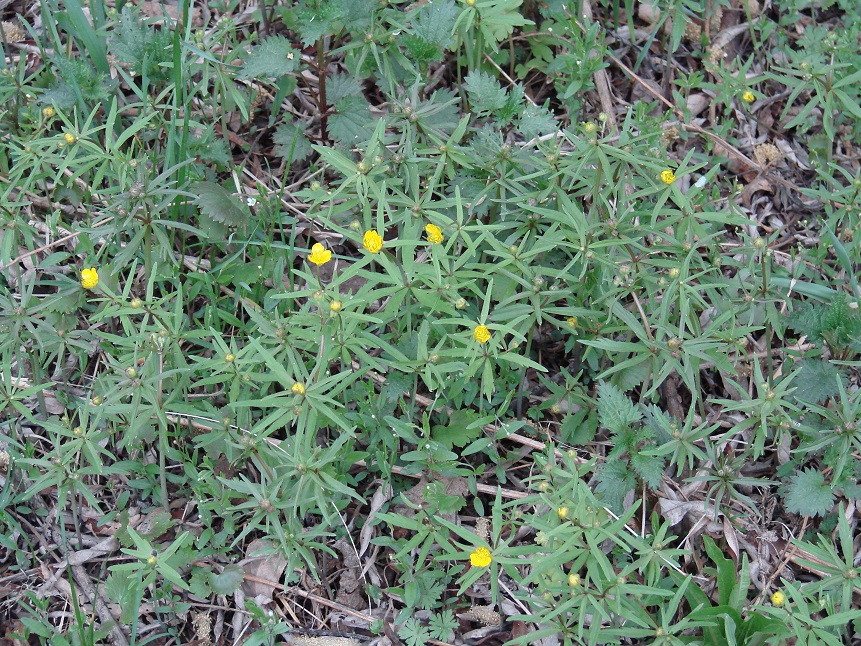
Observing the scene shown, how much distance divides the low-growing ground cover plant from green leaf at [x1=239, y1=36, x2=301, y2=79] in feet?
0.04

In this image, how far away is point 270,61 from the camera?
349 centimetres

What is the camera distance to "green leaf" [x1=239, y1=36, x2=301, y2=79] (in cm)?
347

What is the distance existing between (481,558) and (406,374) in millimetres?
A: 807

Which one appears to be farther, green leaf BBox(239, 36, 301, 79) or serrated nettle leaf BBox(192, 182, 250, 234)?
green leaf BBox(239, 36, 301, 79)

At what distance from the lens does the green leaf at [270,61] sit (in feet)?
11.4

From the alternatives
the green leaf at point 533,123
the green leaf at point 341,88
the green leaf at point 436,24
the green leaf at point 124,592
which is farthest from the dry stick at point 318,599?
the green leaf at point 436,24

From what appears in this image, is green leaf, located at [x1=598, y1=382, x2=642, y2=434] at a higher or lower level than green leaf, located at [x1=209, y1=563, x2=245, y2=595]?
higher

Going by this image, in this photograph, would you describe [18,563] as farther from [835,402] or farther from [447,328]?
[835,402]

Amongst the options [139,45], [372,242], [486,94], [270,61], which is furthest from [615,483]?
[139,45]

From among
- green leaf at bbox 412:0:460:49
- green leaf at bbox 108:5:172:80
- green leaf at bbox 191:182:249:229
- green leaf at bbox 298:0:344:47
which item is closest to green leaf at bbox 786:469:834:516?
green leaf at bbox 412:0:460:49

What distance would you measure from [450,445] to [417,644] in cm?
70

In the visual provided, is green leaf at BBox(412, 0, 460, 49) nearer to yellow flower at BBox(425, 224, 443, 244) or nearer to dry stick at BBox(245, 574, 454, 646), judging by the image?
yellow flower at BBox(425, 224, 443, 244)

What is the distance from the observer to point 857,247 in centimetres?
340

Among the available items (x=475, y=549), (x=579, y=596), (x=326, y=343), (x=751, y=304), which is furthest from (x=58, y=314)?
(x=751, y=304)
